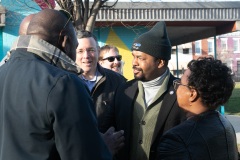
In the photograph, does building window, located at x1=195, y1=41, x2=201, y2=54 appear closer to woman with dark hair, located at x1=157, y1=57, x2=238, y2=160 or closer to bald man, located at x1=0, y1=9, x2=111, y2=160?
woman with dark hair, located at x1=157, y1=57, x2=238, y2=160

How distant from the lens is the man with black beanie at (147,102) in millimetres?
3217

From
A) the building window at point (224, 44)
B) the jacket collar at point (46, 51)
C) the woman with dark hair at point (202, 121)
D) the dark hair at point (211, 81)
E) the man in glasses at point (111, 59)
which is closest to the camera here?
the jacket collar at point (46, 51)

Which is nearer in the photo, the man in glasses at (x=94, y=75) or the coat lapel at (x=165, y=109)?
the coat lapel at (x=165, y=109)

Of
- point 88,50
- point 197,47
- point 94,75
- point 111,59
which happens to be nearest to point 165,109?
point 94,75

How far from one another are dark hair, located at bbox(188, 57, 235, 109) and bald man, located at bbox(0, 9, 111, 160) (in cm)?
73

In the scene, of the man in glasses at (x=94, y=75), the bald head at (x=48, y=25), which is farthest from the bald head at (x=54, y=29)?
the man in glasses at (x=94, y=75)

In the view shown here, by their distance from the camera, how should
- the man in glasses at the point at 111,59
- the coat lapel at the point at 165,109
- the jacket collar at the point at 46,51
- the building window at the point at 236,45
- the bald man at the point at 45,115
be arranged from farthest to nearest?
the building window at the point at 236,45 < the man in glasses at the point at 111,59 < the coat lapel at the point at 165,109 < the jacket collar at the point at 46,51 < the bald man at the point at 45,115

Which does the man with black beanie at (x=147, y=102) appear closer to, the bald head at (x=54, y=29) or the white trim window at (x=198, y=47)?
the bald head at (x=54, y=29)

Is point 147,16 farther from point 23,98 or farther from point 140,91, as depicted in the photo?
point 23,98

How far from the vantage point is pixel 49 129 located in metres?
2.15

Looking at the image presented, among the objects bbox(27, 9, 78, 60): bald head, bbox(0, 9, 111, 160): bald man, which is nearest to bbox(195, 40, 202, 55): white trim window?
bbox(27, 9, 78, 60): bald head

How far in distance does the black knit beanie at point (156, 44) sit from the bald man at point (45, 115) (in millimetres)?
1192

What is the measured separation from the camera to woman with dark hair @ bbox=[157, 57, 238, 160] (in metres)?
2.43

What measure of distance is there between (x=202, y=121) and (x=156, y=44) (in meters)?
0.99
